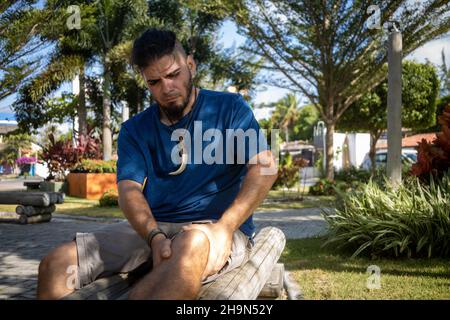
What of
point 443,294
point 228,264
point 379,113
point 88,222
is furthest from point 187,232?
point 379,113

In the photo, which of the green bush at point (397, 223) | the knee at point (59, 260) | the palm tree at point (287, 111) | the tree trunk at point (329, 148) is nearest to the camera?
the knee at point (59, 260)

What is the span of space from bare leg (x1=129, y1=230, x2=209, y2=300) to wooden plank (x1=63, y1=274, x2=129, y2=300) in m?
0.22

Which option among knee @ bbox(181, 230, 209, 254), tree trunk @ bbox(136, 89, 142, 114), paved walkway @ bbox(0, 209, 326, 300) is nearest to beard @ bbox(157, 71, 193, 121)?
knee @ bbox(181, 230, 209, 254)

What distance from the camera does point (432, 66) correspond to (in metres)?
25.0

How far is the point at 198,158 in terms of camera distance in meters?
2.29

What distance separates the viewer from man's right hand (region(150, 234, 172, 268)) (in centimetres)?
173

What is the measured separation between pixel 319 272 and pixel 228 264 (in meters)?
2.76

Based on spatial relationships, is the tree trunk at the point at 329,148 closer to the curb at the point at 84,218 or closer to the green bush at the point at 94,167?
the green bush at the point at 94,167

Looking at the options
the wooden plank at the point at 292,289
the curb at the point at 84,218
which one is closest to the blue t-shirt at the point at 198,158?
the wooden plank at the point at 292,289

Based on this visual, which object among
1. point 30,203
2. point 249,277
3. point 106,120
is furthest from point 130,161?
point 106,120

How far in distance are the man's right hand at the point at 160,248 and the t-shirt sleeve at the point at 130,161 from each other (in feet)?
1.56

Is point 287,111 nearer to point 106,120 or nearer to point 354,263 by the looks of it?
point 106,120

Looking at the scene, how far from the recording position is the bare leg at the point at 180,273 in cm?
160

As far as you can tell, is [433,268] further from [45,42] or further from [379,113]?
[379,113]
